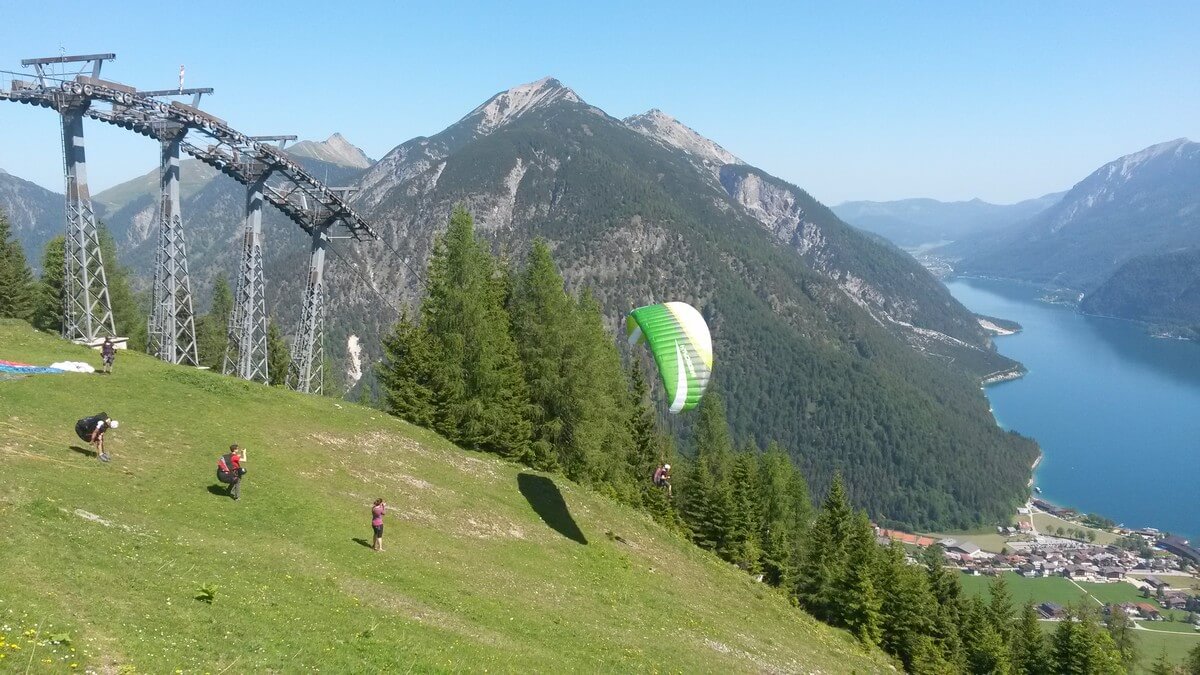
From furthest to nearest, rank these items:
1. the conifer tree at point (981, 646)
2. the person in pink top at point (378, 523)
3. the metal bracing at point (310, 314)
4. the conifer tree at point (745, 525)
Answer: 1. the conifer tree at point (981, 646)
2. the conifer tree at point (745, 525)
3. the metal bracing at point (310, 314)
4. the person in pink top at point (378, 523)

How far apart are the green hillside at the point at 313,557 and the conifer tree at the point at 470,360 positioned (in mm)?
2182

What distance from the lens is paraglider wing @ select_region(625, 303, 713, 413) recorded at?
26422 mm

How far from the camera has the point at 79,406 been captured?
26.8 metres

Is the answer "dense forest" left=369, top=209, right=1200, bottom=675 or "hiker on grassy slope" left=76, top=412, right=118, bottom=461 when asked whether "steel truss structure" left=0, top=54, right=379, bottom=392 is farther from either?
"hiker on grassy slope" left=76, top=412, right=118, bottom=461

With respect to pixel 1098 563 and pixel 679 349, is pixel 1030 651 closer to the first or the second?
pixel 679 349

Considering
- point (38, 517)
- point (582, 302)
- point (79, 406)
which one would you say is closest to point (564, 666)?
point (38, 517)

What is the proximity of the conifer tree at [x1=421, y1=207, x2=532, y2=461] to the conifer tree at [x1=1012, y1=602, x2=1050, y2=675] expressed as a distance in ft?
151

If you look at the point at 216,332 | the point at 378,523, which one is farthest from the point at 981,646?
the point at 216,332

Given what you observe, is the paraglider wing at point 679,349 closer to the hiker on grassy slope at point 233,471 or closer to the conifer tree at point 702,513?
the hiker on grassy slope at point 233,471

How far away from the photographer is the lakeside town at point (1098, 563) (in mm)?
149875

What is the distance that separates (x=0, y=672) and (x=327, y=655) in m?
5.27

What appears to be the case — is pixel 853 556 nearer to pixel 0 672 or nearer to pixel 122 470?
pixel 122 470

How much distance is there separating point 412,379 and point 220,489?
16791 millimetres

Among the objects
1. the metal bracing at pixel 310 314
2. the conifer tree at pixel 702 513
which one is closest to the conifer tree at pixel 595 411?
the conifer tree at pixel 702 513
